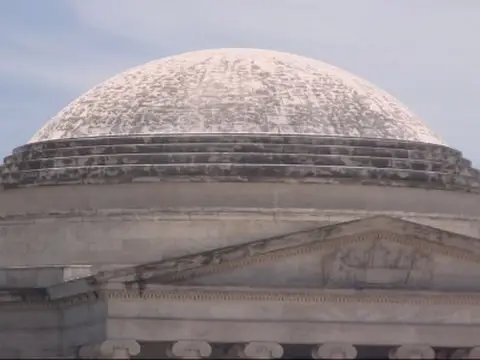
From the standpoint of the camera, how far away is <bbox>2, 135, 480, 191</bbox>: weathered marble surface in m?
71.0

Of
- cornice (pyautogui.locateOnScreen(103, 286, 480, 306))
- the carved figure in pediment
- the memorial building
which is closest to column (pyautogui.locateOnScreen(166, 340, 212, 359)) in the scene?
the memorial building

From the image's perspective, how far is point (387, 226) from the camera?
6606 centimetres

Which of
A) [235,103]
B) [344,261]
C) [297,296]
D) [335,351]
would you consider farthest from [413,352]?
[235,103]

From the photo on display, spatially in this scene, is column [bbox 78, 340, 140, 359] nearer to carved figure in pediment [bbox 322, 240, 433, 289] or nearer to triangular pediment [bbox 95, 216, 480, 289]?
triangular pediment [bbox 95, 216, 480, 289]

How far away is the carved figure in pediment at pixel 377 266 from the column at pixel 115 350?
637 centimetres

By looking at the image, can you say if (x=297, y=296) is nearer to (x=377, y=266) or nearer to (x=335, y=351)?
(x=335, y=351)

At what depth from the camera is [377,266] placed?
66.4 meters

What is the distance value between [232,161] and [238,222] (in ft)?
8.25

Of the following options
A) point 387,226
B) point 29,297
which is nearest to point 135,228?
point 29,297

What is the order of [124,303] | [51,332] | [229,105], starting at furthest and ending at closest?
1. [229,105]
2. [51,332]
3. [124,303]

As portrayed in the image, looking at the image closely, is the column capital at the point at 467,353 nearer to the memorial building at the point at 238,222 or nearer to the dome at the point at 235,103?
the memorial building at the point at 238,222

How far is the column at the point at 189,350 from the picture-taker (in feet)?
210

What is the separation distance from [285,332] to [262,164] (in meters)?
7.92

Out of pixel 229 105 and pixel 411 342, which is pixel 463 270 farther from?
pixel 229 105
